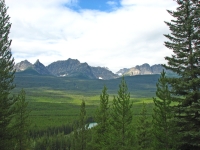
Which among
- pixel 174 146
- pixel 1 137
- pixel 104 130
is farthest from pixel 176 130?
pixel 1 137

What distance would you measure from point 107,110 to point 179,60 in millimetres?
15097

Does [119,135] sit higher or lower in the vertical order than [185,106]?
lower

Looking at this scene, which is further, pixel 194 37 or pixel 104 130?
pixel 104 130

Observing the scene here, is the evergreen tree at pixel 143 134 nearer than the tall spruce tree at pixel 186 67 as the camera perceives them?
No

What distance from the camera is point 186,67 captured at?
19.5 metres

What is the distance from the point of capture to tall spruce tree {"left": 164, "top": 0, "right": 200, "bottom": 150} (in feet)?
59.5

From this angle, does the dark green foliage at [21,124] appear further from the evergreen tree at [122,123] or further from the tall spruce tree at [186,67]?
the tall spruce tree at [186,67]

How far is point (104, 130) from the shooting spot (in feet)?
97.5

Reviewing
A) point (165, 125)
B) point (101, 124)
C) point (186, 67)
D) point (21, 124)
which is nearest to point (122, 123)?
point (101, 124)

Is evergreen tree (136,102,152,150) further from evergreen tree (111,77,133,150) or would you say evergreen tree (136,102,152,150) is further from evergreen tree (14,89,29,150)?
evergreen tree (14,89,29,150)

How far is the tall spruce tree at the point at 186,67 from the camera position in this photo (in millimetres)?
18125

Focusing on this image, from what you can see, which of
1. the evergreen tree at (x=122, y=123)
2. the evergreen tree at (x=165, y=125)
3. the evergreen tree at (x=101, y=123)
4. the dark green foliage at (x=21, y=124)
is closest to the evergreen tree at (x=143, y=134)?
the evergreen tree at (x=101, y=123)

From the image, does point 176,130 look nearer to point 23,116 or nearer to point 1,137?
point 1,137

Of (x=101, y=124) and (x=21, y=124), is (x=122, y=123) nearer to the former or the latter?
(x=101, y=124)
